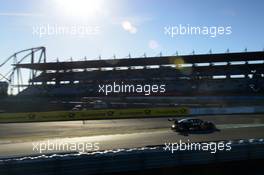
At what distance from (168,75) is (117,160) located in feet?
209

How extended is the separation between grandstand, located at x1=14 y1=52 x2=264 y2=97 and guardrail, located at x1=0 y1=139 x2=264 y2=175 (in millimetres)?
51813

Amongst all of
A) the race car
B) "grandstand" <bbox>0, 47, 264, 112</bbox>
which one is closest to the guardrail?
the race car

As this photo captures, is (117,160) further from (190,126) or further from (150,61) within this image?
(150,61)

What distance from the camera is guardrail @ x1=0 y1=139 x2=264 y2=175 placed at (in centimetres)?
1097

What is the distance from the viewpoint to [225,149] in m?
13.3

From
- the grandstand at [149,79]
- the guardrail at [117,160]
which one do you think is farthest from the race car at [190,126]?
the grandstand at [149,79]

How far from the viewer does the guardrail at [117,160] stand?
11.0 m

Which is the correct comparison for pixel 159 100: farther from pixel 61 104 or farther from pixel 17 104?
pixel 17 104

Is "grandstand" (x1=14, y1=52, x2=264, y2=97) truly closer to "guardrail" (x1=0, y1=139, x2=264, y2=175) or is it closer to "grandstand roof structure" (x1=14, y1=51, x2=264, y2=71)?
"grandstand roof structure" (x1=14, y1=51, x2=264, y2=71)

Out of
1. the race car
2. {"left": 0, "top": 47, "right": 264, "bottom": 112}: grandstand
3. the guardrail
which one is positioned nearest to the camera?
the guardrail

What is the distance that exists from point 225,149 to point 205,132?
1377 cm

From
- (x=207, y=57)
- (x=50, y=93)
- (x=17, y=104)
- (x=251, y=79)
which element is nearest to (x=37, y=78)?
(x=50, y=93)

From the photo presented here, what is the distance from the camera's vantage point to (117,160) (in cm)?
1188

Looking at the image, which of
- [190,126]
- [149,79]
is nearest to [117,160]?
[190,126]
